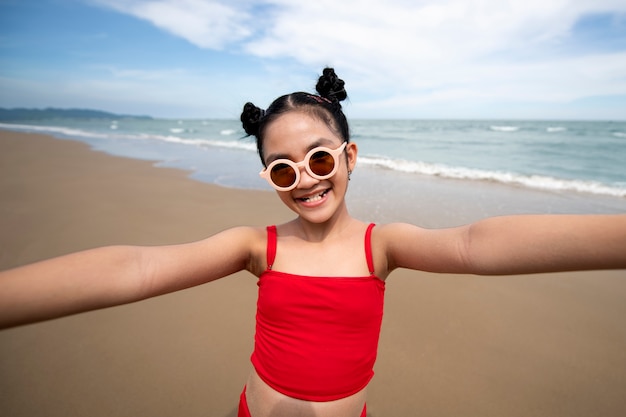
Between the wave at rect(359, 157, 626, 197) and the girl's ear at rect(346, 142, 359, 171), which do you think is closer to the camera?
the girl's ear at rect(346, 142, 359, 171)

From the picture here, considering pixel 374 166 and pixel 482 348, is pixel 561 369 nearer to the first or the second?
pixel 482 348

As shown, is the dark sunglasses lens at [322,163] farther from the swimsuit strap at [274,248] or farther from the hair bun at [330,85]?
the hair bun at [330,85]

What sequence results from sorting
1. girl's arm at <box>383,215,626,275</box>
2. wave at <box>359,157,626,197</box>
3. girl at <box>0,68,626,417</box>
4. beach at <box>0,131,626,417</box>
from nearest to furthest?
girl's arm at <box>383,215,626,275</box>, girl at <box>0,68,626,417</box>, beach at <box>0,131,626,417</box>, wave at <box>359,157,626,197</box>

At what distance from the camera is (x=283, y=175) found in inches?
65.4

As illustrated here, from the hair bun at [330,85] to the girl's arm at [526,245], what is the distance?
0.92m

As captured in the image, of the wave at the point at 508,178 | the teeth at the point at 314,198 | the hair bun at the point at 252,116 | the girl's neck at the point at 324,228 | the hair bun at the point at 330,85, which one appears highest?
the hair bun at the point at 330,85

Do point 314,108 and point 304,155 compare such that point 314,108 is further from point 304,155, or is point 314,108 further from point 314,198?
point 314,198

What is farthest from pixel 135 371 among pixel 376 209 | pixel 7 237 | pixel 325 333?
pixel 376 209

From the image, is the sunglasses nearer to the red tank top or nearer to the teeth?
the teeth

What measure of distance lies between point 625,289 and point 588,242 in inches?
153

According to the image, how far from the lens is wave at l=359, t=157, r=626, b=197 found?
9016 mm

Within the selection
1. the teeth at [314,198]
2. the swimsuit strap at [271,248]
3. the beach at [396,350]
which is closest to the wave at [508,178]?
the beach at [396,350]

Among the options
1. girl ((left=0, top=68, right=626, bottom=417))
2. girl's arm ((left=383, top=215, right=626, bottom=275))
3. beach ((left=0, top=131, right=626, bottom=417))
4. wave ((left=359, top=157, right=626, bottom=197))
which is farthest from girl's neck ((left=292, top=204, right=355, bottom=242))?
wave ((left=359, top=157, right=626, bottom=197))

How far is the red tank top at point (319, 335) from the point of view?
1.53 m
